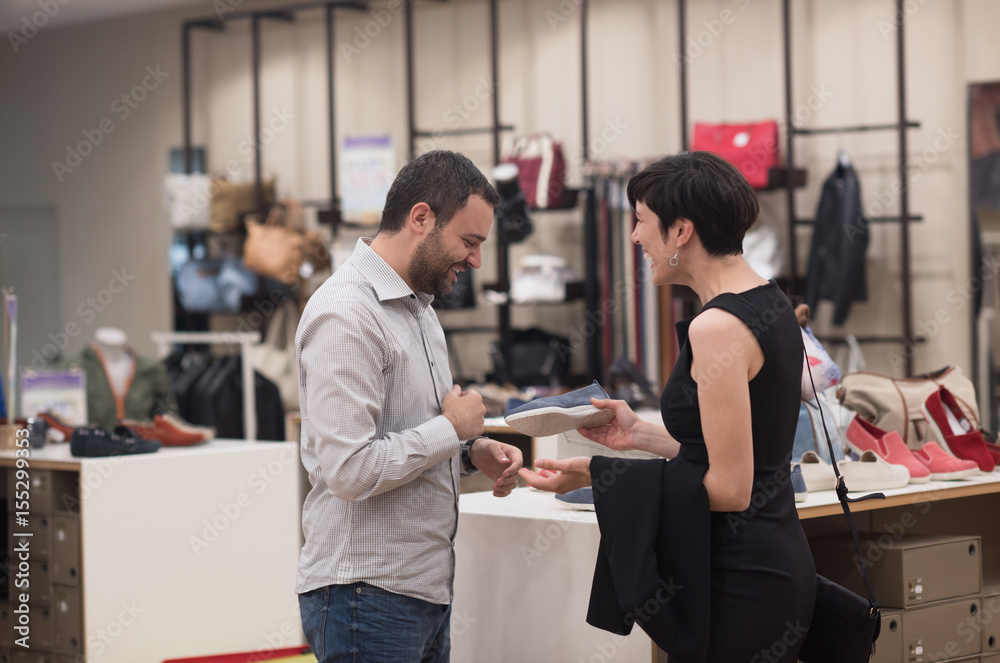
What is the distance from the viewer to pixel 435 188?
5.84 ft

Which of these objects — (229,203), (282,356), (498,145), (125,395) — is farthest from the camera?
(229,203)

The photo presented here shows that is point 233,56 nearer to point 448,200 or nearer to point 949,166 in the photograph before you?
point 949,166

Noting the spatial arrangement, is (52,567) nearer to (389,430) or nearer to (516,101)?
(389,430)

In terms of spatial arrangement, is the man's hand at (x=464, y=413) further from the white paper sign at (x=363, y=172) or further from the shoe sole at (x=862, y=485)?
the white paper sign at (x=363, y=172)

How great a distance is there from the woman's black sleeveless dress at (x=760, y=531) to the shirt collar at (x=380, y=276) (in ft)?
1.51

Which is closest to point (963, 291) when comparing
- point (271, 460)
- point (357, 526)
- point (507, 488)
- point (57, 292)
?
point (271, 460)

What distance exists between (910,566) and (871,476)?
0.29 m

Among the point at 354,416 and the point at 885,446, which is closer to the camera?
the point at 354,416

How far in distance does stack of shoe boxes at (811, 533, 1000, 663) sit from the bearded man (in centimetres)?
139

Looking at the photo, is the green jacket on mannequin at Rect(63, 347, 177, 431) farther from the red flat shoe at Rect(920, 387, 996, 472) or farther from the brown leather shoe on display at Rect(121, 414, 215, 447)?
the red flat shoe at Rect(920, 387, 996, 472)

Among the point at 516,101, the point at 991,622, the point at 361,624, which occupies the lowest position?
the point at 991,622

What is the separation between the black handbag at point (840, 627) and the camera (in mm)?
1902

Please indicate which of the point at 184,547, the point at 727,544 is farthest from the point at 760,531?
the point at 184,547

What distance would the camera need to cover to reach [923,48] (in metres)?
5.47
